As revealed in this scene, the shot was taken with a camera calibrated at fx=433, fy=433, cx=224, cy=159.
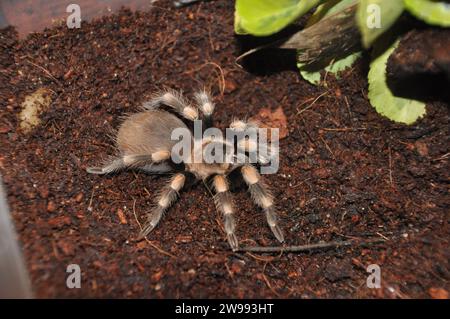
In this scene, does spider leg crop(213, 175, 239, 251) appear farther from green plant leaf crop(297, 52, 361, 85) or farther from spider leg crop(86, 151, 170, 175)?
green plant leaf crop(297, 52, 361, 85)

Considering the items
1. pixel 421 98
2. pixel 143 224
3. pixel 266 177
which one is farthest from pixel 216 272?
pixel 421 98

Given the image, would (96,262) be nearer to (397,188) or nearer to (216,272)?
(216,272)

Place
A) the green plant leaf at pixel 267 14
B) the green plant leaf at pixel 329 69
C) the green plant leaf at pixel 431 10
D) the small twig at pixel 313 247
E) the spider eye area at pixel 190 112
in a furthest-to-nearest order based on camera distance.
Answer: the spider eye area at pixel 190 112 → the green plant leaf at pixel 329 69 → the small twig at pixel 313 247 → the green plant leaf at pixel 267 14 → the green plant leaf at pixel 431 10

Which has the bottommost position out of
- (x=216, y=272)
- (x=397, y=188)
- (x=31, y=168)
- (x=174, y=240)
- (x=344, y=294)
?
(x=344, y=294)

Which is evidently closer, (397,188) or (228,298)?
(228,298)

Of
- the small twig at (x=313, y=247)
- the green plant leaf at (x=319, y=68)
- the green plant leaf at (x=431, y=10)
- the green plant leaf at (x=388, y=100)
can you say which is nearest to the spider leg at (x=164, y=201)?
the small twig at (x=313, y=247)

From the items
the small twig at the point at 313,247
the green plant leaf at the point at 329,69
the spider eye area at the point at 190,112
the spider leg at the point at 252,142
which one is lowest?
the small twig at the point at 313,247

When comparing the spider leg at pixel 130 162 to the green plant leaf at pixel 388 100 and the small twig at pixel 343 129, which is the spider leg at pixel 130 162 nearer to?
the small twig at pixel 343 129

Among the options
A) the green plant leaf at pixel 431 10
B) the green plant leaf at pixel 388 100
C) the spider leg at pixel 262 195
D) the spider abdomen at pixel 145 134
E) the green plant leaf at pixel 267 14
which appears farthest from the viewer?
the spider abdomen at pixel 145 134
